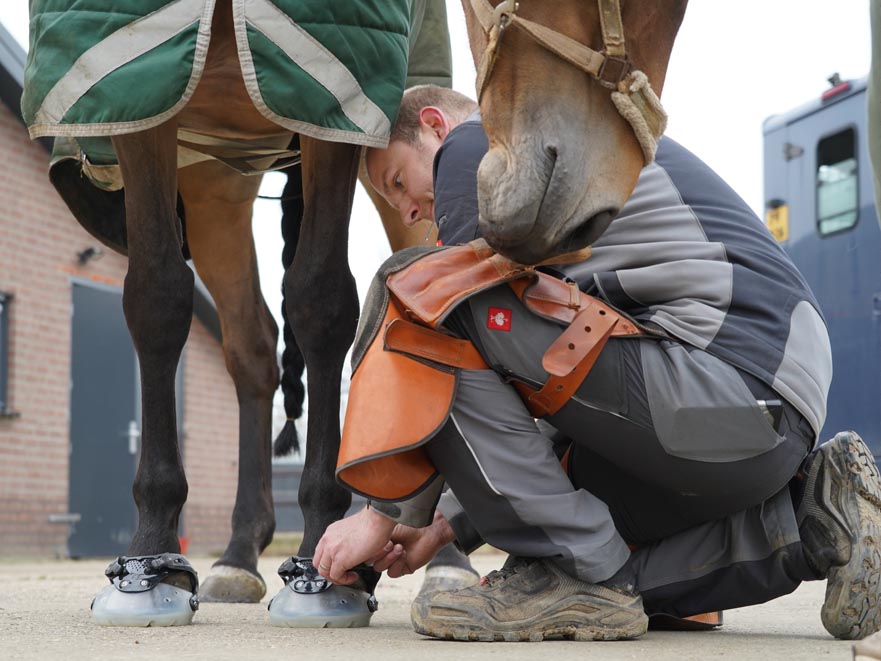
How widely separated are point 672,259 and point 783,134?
750 cm

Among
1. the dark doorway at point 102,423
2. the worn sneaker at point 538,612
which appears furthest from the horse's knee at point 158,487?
the dark doorway at point 102,423

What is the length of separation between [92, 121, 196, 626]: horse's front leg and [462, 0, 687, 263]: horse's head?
1.15 metres

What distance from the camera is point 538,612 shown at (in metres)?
2.50

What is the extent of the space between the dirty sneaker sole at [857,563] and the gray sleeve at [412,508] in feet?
2.91

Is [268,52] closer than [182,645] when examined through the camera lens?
No

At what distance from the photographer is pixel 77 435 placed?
13445 millimetres

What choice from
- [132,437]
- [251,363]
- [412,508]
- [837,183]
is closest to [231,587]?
[251,363]

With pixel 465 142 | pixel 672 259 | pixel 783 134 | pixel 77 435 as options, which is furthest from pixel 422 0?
pixel 77 435

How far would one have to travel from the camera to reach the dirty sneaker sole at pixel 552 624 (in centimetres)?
250

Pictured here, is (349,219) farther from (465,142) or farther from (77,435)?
(77,435)

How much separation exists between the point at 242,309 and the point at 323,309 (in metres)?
1.58

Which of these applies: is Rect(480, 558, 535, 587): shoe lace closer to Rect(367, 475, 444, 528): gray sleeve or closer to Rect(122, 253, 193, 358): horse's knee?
Rect(367, 475, 444, 528): gray sleeve

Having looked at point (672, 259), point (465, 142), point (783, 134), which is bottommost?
point (672, 259)

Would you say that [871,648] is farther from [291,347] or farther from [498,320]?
[291,347]
